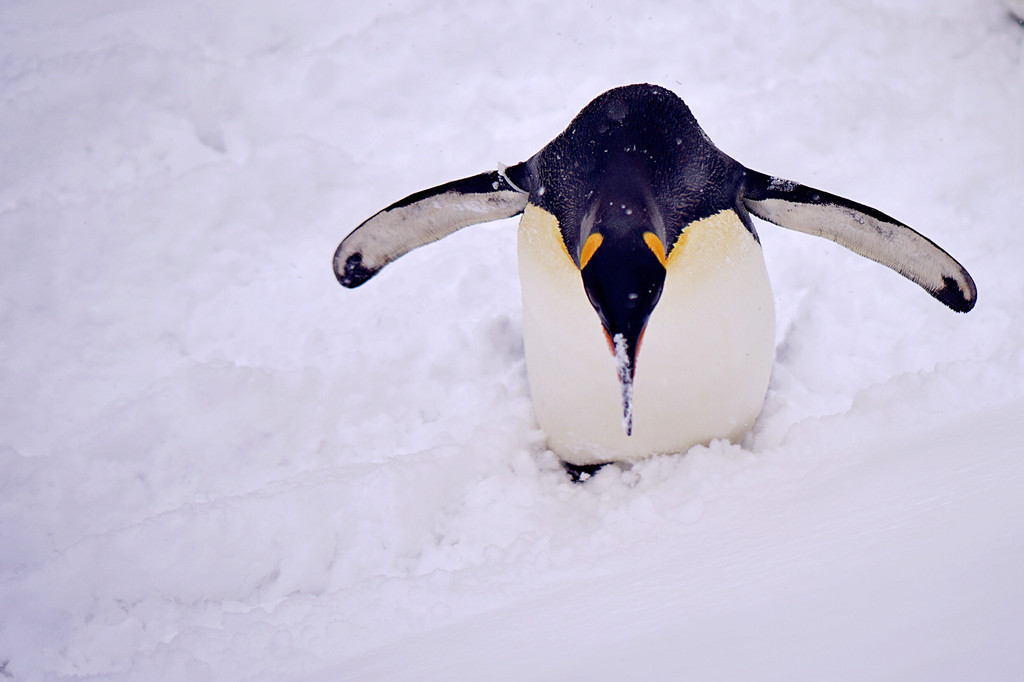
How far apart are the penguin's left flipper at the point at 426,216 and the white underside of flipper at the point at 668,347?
148 mm

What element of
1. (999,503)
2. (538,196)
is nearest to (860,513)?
(999,503)

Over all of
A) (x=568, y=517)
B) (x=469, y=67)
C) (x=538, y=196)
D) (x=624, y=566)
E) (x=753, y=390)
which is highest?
(x=469, y=67)

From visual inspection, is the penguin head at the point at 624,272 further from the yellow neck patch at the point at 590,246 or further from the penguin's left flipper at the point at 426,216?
the penguin's left flipper at the point at 426,216

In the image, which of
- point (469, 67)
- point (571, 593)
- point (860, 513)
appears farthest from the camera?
point (469, 67)

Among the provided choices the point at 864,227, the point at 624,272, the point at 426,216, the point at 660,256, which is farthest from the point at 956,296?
the point at 426,216

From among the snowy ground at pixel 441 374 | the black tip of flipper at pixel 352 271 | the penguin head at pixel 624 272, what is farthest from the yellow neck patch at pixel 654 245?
the black tip of flipper at pixel 352 271

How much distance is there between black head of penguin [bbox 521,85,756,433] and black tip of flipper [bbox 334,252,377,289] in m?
0.49

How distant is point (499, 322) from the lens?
90.4 inches

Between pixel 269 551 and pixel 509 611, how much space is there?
800 millimetres

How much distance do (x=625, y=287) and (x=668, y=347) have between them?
15.8 inches

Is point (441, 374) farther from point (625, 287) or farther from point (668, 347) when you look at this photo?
point (625, 287)

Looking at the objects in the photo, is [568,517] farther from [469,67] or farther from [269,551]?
[469,67]

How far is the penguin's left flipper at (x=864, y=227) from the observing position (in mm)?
1566

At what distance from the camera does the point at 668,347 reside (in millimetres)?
1479
